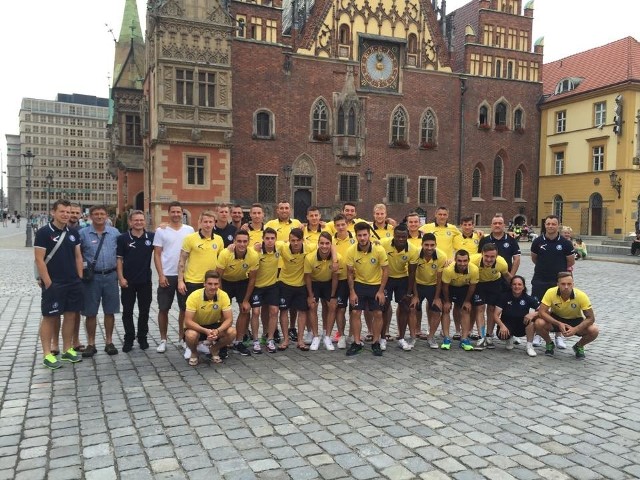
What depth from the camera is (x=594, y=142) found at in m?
35.8

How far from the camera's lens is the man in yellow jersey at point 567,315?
747 cm

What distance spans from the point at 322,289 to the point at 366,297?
76 centimetres

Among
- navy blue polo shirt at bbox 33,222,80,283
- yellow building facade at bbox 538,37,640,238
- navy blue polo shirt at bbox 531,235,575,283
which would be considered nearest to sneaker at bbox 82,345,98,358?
navy blue polo shirt at bbox 33,222,80,283

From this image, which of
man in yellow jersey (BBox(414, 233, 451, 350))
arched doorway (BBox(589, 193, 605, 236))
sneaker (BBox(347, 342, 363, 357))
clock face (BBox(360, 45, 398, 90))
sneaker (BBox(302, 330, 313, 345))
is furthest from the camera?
arched doorway (BBox(589, 193, 605, 236))

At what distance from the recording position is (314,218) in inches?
350

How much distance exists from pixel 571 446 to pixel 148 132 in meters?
29.2

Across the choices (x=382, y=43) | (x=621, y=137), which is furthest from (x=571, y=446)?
(x=621, y=137)

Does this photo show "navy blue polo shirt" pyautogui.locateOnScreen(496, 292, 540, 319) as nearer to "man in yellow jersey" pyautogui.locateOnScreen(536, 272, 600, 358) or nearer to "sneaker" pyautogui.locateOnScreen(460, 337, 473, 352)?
"man in yellow jersey" pyautogui.locateOnScreen(536, 272, 600, 358)

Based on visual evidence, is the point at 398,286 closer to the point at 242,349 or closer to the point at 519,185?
the point at 242,349

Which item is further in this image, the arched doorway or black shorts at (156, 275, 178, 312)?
the arched doorway

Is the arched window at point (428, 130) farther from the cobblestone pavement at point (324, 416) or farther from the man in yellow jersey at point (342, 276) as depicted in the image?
the cobblestone pavement at point (324, 416)

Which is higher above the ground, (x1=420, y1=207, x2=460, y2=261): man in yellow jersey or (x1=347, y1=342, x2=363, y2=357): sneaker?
(x1=420, y1=207, x2=460, y2=261): man in yellow jersey

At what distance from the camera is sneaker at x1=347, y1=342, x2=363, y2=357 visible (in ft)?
25.4

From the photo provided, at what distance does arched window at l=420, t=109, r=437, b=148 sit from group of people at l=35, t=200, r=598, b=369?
26.6m
